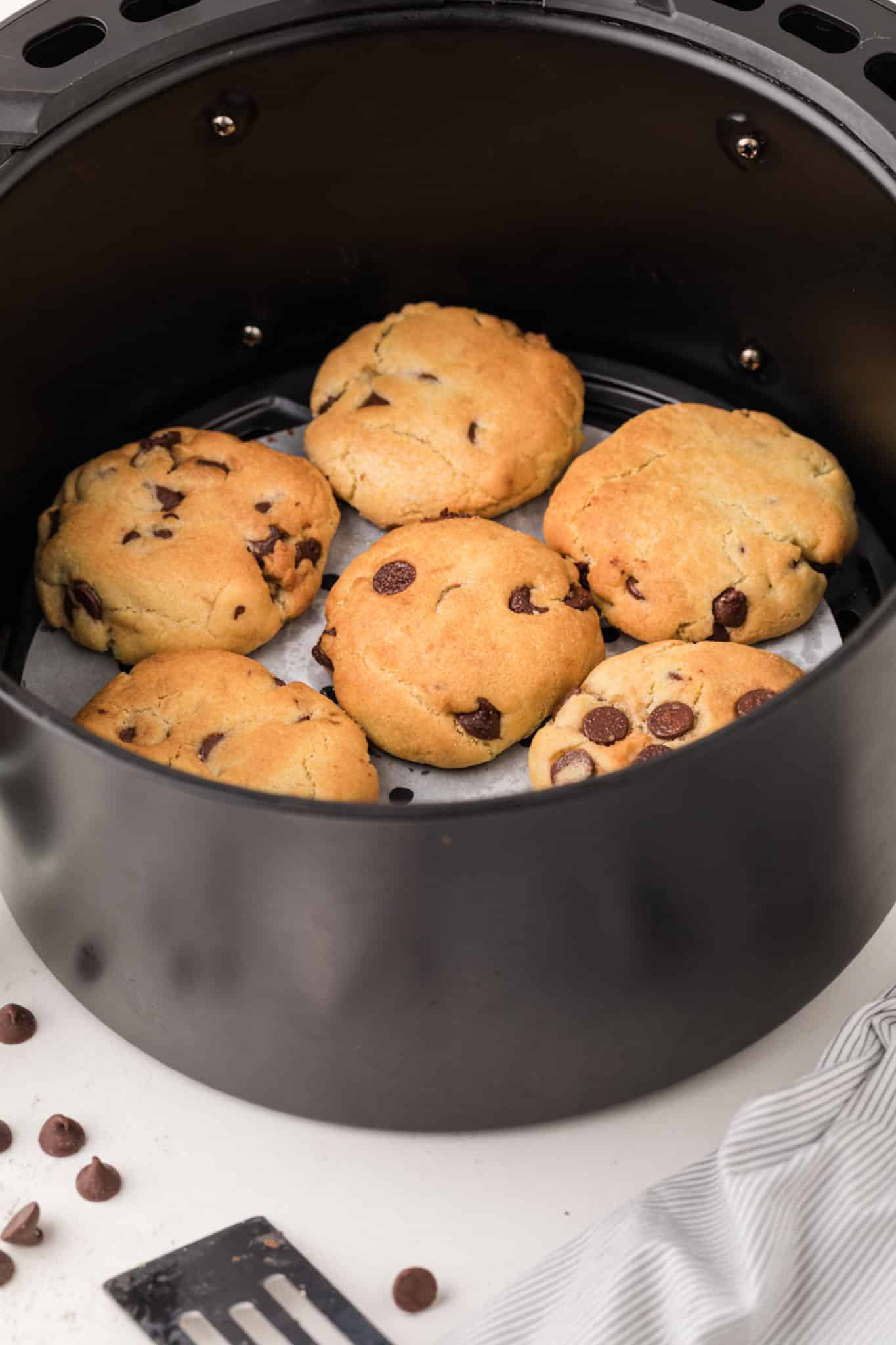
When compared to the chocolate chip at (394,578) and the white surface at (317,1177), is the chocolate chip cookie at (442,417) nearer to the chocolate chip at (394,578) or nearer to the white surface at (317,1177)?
the chocolate chip at (394,578)

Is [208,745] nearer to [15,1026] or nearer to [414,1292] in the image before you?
[15,1026]

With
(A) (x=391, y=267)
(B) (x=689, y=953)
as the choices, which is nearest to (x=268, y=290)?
(A) (x=391, y=267)

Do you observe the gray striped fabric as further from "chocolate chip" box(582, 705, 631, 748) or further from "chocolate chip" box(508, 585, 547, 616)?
"chocolate chip" box(508, 585, 547, 616)

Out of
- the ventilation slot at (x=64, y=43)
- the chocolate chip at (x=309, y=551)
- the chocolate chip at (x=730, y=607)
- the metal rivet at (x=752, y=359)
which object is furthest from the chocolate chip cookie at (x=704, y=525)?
the ventilation slot at (x=64, y=43)

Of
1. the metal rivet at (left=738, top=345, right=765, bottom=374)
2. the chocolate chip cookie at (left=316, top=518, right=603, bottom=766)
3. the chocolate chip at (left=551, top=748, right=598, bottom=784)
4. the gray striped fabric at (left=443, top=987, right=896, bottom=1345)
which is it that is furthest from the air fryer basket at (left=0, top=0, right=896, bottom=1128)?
the chocolate chip cookie at (left=316, top=518, right=603, bottom=766)

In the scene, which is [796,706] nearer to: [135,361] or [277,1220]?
[277,1220]

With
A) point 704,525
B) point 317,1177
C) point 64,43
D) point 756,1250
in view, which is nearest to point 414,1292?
point 317,1177
